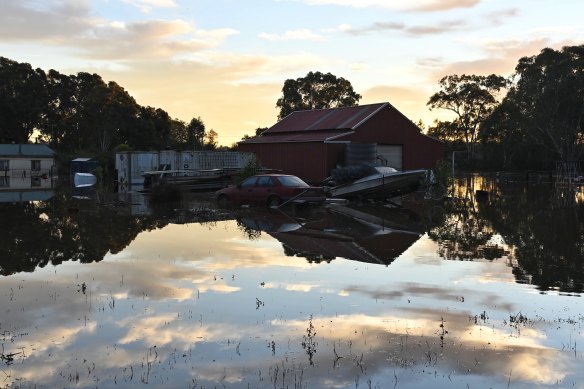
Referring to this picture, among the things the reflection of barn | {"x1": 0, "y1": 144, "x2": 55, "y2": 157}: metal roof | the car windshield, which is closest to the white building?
{"x1": 0, "y1": 144, "x2": 55, "y2": 157}: metal roof

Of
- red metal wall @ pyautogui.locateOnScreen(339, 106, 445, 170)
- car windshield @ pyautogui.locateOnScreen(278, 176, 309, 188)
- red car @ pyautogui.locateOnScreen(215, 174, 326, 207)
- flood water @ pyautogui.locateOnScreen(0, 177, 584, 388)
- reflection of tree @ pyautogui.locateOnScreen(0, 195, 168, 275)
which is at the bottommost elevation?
flood water @ pyautogui.locateOnScreen(0, 177, 584, 388)

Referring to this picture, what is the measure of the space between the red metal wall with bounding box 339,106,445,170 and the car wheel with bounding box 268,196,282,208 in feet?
51.9

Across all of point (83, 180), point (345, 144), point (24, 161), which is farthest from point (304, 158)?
point (24, 161)

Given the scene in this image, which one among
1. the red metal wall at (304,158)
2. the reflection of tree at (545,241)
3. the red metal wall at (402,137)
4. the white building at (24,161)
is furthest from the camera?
the white building at (24,161)

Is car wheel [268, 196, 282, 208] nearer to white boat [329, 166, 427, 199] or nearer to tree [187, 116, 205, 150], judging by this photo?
white boat [329, 166, 427, 199]

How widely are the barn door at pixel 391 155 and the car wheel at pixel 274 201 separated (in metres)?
17.4

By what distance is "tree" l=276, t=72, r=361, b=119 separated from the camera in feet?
272

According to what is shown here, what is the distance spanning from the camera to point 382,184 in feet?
83.9

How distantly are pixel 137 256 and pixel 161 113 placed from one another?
269 ft

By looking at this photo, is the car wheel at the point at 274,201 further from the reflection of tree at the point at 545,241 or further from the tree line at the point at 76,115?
the tree line at the point at 76,115

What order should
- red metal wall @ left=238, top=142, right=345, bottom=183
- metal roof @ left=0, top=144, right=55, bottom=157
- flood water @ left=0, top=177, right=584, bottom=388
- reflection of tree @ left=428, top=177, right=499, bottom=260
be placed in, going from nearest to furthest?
flood water @ left=0, top=177, right=584, bottom=388, reflection of tree @ left=428, top=177, right=499, bottom=260, red metal wall @ left=238, top=142, right=345, bottom=183, metal roof @ left=0, top=144, right=55, bottom=157

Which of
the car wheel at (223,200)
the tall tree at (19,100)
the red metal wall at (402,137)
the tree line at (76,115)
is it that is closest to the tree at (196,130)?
the tree line at (76,115)

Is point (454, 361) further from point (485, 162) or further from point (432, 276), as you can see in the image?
point (485, 162)

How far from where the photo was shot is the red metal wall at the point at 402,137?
3947cm
